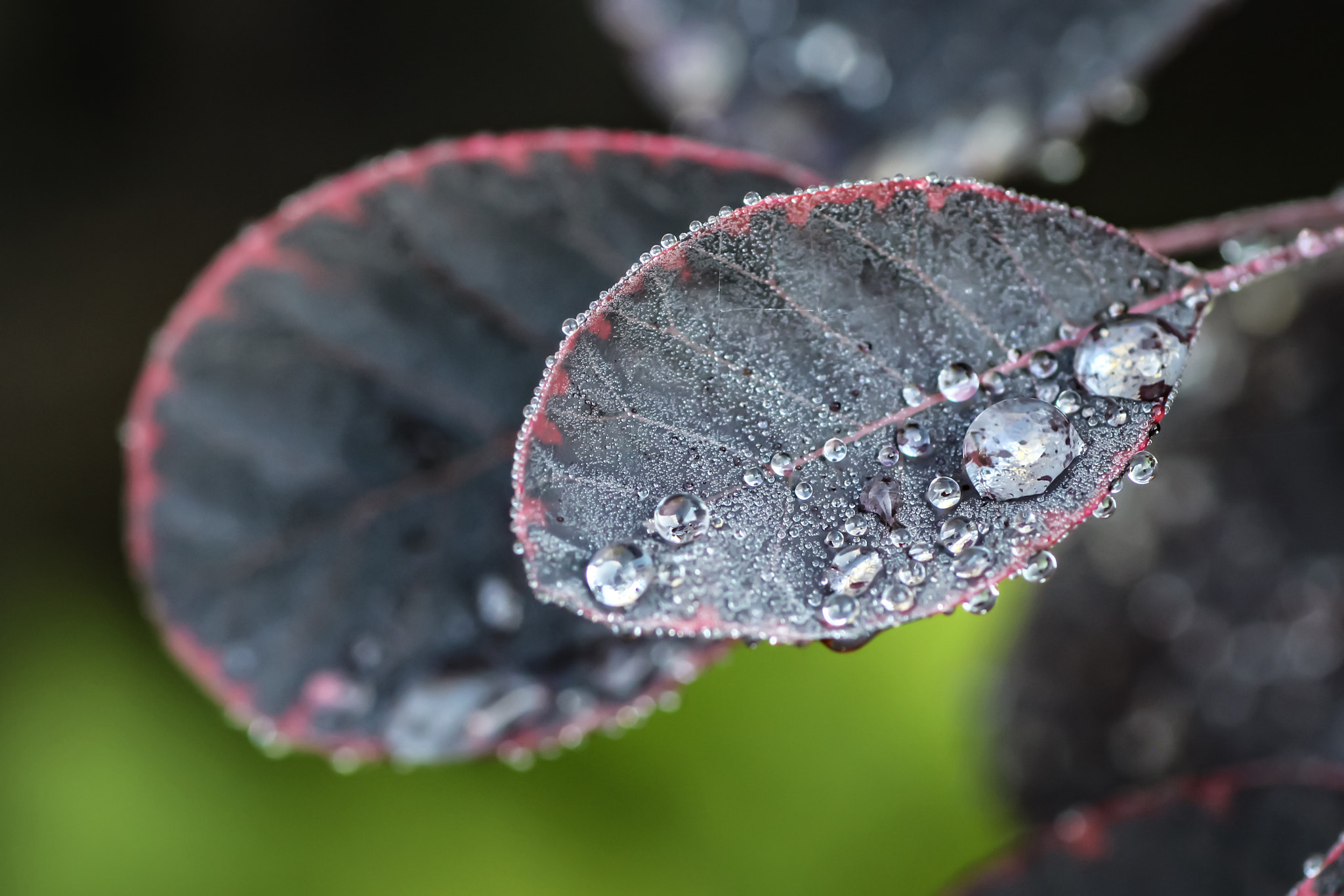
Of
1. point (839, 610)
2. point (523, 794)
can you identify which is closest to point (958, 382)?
point (839, 610)

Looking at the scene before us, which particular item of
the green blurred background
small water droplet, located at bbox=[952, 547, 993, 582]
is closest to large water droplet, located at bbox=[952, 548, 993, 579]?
small water droplet, located at bbox=[952, 547, 993, 582]

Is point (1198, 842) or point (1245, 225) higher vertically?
point (1245, 225)

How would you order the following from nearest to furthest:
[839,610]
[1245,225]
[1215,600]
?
[839,610]
[1245,225]
[1215,600]

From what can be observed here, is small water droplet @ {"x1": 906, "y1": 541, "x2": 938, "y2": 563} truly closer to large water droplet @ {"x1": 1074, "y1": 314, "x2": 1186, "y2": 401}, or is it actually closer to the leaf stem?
large water droplet @ {"x1": 1074, "y1": 314, "x2": 1186, "y2": 401}

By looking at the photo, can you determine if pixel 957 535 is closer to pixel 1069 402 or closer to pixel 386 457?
pixel 1069 402

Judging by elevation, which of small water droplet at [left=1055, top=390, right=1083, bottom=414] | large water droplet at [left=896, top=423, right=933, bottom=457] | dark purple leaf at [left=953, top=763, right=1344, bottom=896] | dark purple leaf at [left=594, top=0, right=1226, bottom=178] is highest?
dark purple leaf at [left=594, top=0, right=1226, bottom=178]

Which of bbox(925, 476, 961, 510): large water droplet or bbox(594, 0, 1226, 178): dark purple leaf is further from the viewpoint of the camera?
bbox(594, 0, 1226, 178): dark purple leaf

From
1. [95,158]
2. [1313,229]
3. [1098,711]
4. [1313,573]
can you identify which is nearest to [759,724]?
[1098,711]
